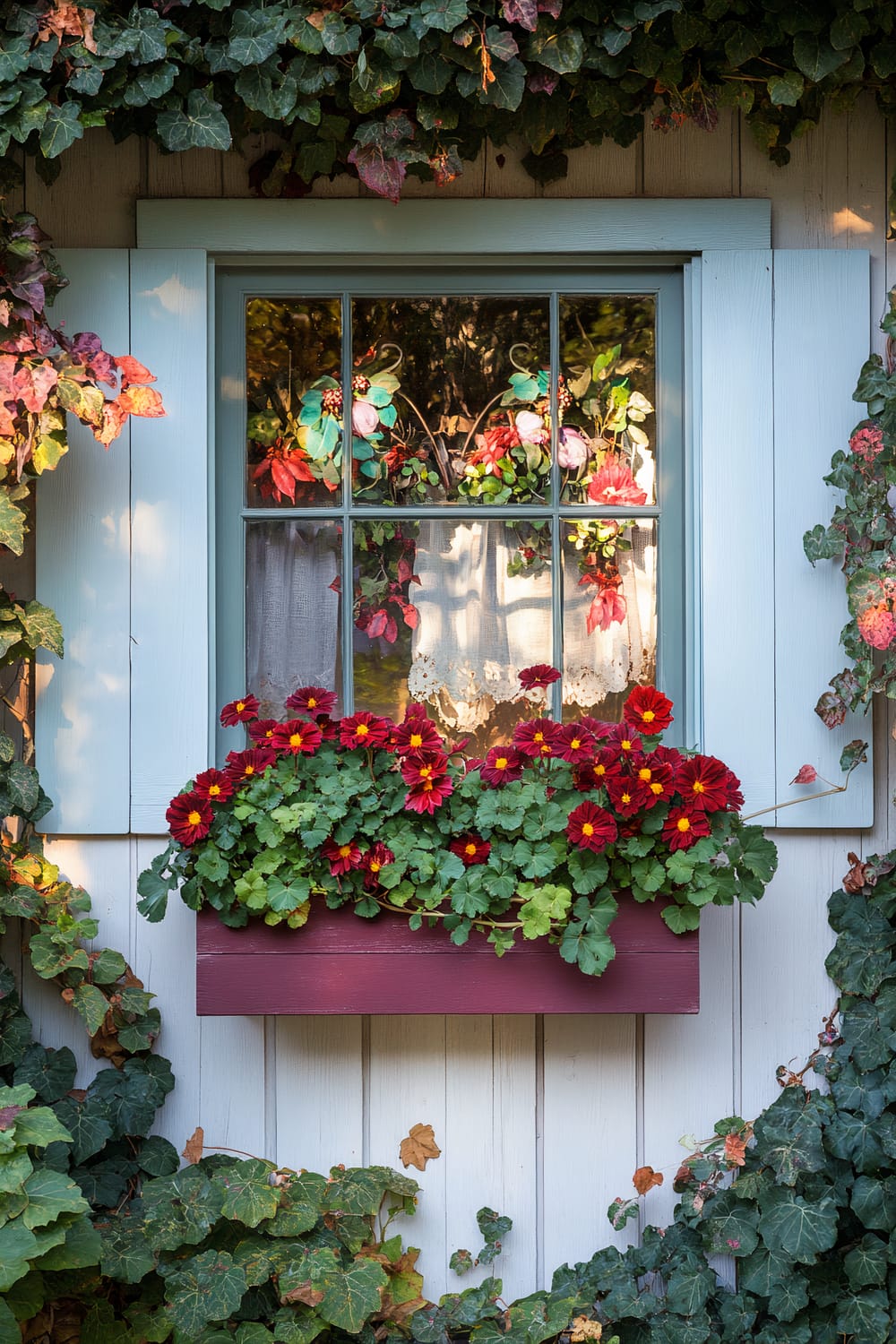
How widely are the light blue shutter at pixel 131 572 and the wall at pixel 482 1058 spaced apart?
10cm

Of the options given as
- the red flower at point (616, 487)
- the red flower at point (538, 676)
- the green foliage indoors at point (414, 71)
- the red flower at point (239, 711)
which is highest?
the green foliage indoors at point (414, 71)

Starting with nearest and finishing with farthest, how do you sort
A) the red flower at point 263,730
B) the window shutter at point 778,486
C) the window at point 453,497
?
the red flower at point 263,730
the window shutter at point 778,486
the window at point 453,497

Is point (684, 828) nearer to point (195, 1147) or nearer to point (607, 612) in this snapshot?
point (607, 612)

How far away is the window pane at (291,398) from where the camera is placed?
6.88ft

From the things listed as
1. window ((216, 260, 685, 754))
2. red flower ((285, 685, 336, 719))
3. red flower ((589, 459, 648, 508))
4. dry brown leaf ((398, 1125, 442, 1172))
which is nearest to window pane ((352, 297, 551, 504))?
window ((216, 260, 685, 754))

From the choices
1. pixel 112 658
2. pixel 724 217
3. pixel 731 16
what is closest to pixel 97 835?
pixel 112 658

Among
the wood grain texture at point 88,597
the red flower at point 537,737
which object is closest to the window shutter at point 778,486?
the red flower at point 537,737

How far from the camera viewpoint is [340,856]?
1815mm

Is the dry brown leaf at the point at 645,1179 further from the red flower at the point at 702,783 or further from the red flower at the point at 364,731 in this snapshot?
the red flower at the point at 364,731

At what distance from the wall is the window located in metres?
0.25

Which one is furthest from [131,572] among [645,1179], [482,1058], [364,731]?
[645,1179]

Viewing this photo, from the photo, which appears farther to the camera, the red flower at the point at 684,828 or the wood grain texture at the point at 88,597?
the wood grain texture at the point at 88,597

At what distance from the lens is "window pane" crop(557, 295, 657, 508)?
6.90 feet

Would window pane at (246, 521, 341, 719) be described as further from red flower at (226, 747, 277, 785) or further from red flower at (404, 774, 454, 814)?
red flower at (404, 774, 454, 814)
